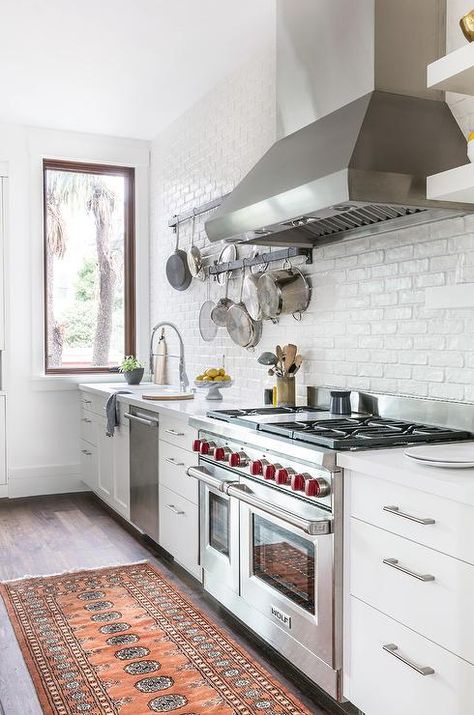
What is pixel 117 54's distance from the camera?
14.0 ft

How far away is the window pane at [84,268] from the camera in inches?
231

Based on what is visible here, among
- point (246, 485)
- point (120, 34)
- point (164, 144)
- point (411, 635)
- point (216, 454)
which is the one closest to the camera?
point (411, 635)

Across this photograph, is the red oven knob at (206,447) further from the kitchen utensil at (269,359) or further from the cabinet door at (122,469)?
the cabinet door at (122,469)

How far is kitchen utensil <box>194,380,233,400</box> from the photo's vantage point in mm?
4242

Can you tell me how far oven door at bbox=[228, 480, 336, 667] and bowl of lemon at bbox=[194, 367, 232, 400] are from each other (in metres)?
1.40

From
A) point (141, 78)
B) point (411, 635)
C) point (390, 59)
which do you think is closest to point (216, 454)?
point (411, 635)

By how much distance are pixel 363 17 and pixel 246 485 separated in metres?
1.86

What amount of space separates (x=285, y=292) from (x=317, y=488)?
5.23 ft

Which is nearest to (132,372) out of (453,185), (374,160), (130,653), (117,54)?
(117,54)

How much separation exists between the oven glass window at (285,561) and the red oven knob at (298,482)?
194mm

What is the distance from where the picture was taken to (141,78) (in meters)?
4.65

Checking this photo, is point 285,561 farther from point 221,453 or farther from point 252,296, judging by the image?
point 252,296

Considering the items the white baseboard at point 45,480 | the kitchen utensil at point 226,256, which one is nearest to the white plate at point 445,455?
the kitchen utensil at point 226,256

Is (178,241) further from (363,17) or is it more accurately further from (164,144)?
(363,17)
